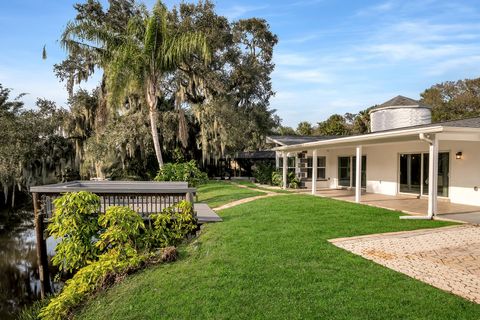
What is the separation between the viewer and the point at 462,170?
11164mm

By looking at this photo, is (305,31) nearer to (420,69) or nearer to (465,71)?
(420,69)

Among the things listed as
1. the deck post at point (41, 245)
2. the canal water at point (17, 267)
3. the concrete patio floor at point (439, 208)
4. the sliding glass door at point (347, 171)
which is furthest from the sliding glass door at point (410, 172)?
the canal water at point (17, 267)

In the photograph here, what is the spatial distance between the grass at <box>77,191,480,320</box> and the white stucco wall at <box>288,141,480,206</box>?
504 cm

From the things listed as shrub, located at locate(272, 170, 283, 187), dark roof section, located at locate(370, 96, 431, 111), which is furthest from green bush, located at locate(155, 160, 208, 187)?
dark roof section, located at locate(370, 96, 431, 111)

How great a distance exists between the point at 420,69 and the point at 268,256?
17373mm

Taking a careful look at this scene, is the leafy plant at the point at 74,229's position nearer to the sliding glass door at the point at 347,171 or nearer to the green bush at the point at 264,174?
the sliding glass door at the point at 347,171

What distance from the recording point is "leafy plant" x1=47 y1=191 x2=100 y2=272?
7.01 metres

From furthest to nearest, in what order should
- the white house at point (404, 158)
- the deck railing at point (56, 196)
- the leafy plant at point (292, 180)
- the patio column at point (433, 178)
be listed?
the leafy plant at point (292, 180), the white house at point (404, 158), the patio column at point (433, 178), the deck railing at point (56, 196)

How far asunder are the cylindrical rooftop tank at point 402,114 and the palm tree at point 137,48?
1093cm

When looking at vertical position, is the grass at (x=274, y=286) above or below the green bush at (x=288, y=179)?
below

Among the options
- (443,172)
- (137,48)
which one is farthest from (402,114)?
(137,48)

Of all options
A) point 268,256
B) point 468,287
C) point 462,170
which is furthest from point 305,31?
point 468,287

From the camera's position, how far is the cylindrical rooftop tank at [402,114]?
1906 centimetres

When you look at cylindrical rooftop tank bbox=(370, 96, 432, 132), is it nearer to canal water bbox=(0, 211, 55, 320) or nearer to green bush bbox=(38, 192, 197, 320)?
green bush bbox=(38, 192, 197, 320)
